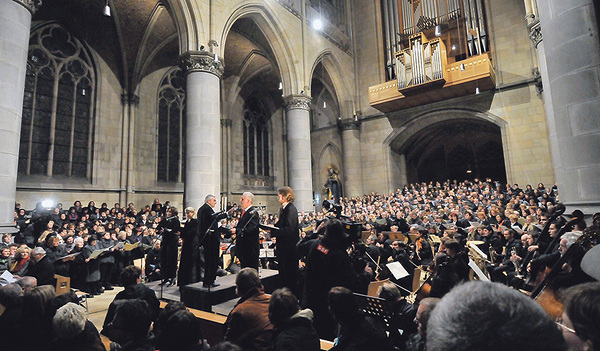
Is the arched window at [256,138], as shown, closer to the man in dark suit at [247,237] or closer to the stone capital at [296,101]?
the stone capital at [296,101]

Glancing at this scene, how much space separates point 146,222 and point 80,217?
6.37 feet

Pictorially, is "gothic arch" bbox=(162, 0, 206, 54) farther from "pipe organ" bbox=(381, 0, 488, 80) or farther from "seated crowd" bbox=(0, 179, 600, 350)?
"pipe organ" bbox=(381, 0, 488, 80)

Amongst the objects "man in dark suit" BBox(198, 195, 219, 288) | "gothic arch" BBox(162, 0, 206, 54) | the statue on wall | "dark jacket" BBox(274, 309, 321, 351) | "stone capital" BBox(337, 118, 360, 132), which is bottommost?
"dark jacket" BBox(274, 309, 321, 351)

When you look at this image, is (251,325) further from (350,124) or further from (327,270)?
(350,124)

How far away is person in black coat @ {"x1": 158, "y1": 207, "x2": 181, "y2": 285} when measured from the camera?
17.4 feet

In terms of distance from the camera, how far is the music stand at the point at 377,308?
235 cm

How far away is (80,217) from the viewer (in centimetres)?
1025

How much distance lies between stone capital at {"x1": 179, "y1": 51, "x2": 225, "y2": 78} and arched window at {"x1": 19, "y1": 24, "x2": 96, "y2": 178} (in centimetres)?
585

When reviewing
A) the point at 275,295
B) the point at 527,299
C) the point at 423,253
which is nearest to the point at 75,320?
the point at 275,295

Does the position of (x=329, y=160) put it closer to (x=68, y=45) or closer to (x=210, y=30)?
(x=210, y=30)

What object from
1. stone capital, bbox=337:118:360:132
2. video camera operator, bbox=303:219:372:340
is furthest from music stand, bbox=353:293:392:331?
stone capital, bbox=337:118:360:132

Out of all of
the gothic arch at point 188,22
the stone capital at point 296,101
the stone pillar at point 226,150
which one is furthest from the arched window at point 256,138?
the gothic arch at point 188,22

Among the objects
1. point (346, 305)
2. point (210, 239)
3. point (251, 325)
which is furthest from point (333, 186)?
point (346, 305)

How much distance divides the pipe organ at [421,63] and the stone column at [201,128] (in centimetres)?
870
